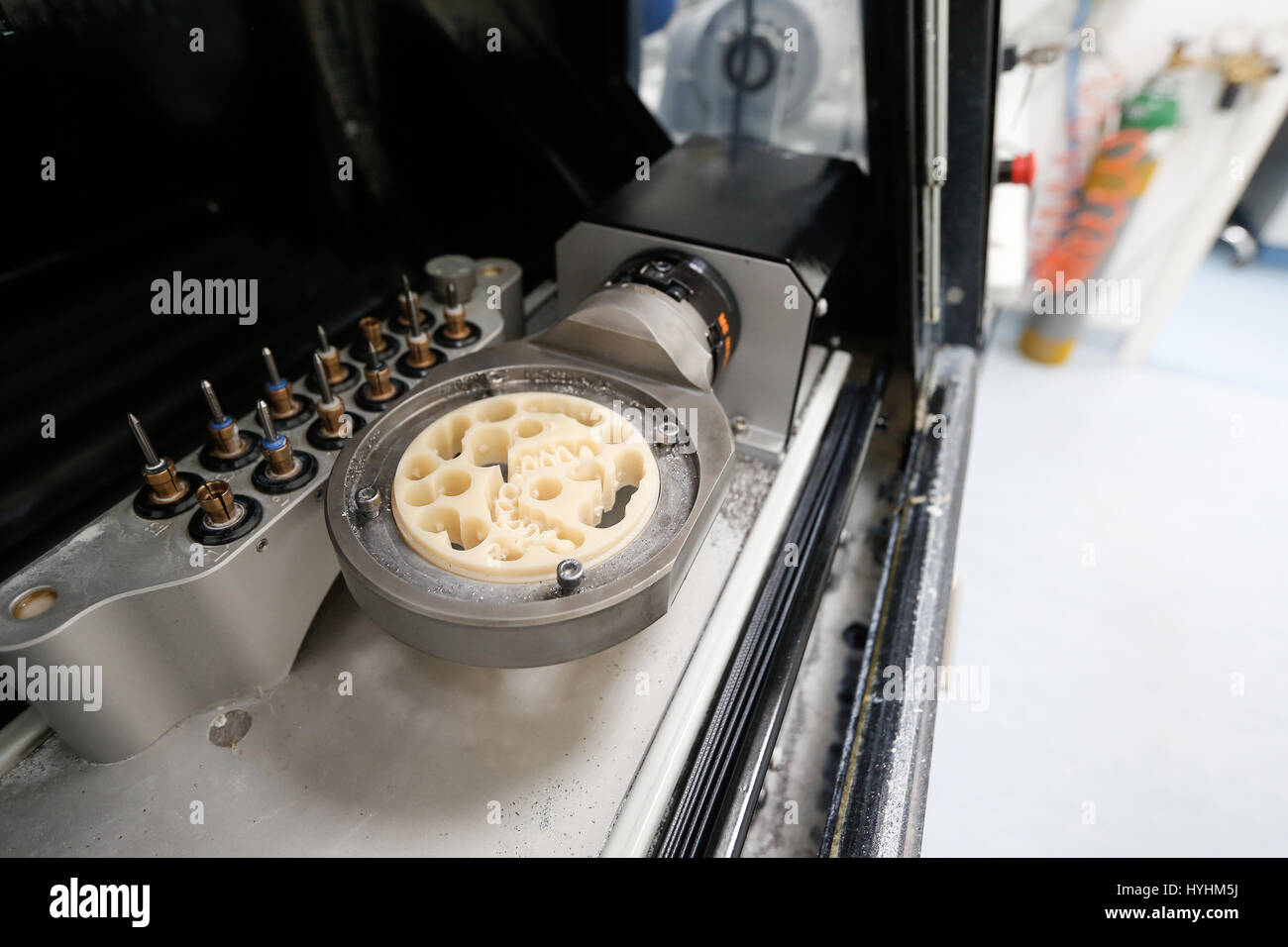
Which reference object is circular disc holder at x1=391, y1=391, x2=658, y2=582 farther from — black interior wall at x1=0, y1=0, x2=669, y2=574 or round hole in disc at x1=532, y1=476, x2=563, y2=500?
black interior wall at x1=0, y1=0, x2=669, y2=574

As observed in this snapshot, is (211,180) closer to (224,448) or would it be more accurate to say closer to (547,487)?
(224,448)

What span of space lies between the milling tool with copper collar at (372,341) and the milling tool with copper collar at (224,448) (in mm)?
249

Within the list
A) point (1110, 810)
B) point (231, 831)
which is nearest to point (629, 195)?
point (231, 831)

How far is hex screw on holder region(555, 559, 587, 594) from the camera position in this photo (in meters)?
0.76

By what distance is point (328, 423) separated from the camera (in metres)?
1.03

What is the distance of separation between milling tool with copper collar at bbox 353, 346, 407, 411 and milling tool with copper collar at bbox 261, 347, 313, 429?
0.07 meters

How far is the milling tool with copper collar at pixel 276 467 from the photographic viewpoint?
3.07 ft

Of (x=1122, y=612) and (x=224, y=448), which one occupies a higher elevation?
(x=224, y=448)

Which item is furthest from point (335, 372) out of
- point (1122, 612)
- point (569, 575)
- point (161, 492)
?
point (1122, 612)

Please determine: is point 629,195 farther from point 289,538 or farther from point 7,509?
point 7,509

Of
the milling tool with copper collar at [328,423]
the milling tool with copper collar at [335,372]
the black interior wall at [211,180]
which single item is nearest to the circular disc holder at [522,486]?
the milling tool with copper collar at [328,423]

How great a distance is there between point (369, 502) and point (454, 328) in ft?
1.61

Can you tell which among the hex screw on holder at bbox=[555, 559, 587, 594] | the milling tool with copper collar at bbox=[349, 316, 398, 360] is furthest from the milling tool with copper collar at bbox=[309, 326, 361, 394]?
the hex screw on holder at bbox=[555, 559, 587, 594]

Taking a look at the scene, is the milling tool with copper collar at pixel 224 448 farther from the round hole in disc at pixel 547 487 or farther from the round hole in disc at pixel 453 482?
the round hole in disc at pixel 547 487
